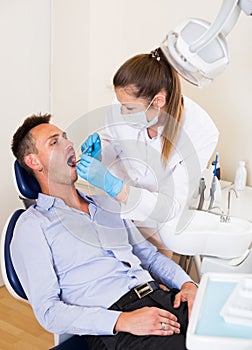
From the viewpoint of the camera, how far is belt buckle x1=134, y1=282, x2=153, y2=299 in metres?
1.58

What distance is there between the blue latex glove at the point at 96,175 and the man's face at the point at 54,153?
178mm

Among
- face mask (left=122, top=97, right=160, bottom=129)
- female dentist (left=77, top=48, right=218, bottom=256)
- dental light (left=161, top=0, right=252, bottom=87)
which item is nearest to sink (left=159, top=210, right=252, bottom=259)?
female dentist (left=77, top=48, right=218, bottom=256)

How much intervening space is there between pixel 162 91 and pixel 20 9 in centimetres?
114

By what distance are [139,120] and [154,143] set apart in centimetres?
12

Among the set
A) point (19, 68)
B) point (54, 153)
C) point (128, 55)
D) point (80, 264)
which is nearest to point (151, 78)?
point (54, 153)

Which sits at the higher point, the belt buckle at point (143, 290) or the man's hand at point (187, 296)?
the belt buckle at point (143, 290)

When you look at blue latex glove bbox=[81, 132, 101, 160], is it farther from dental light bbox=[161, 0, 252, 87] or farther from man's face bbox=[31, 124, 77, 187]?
dental light bbox=[161, 0, 252, 87]

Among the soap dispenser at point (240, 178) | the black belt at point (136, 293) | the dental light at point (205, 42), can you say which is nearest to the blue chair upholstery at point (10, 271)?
the black belt at point (136, 293)

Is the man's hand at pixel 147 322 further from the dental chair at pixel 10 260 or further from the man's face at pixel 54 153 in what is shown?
the man's face at pixel 54 153

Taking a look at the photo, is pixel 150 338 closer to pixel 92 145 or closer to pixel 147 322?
pixel 147 322

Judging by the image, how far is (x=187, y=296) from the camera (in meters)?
1.58

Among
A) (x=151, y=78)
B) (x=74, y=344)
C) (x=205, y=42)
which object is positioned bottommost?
(x=74, y=344)

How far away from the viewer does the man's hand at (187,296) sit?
1563 mm

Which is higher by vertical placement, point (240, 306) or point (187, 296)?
point (240, 306)
